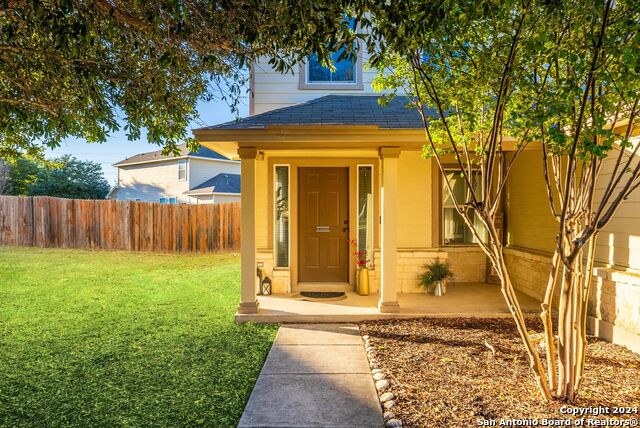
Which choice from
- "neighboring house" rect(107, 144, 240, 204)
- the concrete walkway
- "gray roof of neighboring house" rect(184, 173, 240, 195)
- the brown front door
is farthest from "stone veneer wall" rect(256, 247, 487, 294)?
"gray roof of neighboring house" rect(184, 173, 240, 195)

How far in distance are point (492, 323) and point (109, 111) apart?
5.53 m

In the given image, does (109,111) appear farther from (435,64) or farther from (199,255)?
(199,255)

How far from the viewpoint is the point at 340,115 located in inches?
242

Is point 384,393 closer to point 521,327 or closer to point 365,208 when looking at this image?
point 521,327

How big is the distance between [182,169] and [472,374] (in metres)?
19.7

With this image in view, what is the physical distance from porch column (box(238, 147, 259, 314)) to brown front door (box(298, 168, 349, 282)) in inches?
67.3

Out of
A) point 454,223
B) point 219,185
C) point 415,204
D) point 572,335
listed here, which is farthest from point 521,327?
point 219,185

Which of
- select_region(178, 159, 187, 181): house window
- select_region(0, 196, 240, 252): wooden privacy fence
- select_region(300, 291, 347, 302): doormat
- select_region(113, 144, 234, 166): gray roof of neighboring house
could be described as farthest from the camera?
select_region(113, 144, 234, 166): gray roof of neighboring house

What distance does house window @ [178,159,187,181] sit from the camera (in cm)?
2072

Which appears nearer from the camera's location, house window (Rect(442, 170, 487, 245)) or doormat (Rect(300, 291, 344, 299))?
doormat (Rect(300, 291, 344, 299))

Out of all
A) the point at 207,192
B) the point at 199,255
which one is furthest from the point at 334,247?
the point at 207,192

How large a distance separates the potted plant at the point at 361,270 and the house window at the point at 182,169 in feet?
52.2

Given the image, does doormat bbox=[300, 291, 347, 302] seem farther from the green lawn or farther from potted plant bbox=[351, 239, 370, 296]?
the green lawn

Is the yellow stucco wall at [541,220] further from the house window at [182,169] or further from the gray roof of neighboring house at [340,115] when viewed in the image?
the house window at [182,169]
